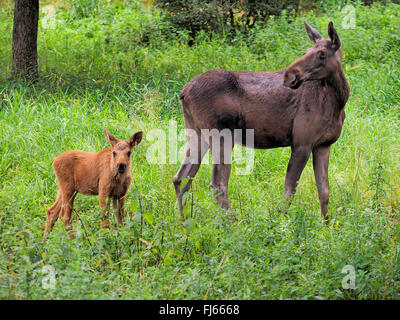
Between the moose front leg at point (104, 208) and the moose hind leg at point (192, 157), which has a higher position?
the moose hind leg at point (192, 157)

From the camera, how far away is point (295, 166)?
706 centimetres

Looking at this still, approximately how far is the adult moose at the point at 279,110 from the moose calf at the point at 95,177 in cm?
81

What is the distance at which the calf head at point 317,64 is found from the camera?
22.1 ft

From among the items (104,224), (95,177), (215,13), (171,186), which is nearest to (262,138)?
(171,186)

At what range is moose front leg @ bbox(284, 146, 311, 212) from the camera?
7.04 metres

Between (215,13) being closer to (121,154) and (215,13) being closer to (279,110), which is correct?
(279,110)

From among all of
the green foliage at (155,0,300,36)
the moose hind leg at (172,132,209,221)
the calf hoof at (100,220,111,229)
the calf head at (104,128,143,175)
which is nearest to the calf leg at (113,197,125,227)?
the calf hoof at (100,220,111,229)

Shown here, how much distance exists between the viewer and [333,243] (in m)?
5.96

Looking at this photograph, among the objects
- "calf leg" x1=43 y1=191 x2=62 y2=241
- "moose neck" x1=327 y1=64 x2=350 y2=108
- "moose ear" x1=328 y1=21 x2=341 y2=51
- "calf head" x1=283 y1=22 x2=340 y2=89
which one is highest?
"moose ear" x1=328 y1=21 x2=341 y2=51

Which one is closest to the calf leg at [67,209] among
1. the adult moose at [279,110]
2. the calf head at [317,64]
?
the adult moose at [279,110]

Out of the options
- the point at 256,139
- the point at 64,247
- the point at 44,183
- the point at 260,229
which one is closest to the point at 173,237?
the point at 260,229

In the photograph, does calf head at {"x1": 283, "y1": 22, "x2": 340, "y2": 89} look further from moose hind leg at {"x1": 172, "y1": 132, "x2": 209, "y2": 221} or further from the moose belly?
moose hind leg at {"x1": 172, "y1": 132, "x2": 209, "y2": 221}

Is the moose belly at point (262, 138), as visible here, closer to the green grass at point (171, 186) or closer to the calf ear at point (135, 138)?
the green grass at point (171, 186)

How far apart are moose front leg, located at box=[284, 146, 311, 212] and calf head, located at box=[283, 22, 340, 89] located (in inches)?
29.1
